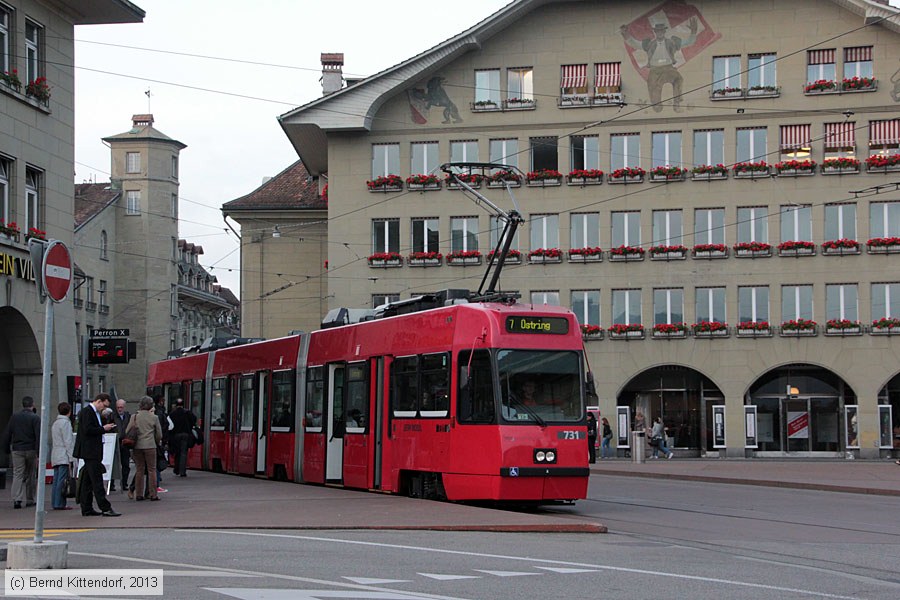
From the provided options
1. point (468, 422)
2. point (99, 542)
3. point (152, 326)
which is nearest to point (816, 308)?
point (468, 422)

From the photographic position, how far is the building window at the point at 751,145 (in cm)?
5184

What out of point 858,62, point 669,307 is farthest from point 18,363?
point 858,62

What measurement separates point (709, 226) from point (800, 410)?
7.96 m

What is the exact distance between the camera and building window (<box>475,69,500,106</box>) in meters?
54.0

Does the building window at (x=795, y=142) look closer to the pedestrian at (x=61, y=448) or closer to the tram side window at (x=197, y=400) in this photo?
the tram side window at (x=197, y=400)

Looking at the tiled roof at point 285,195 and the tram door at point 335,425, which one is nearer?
the tram door at point 335,425

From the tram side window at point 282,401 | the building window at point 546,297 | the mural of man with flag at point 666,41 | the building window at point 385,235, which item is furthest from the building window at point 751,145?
the tram side window at point 282,401

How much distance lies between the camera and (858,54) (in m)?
51.5

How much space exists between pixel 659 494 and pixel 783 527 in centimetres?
767

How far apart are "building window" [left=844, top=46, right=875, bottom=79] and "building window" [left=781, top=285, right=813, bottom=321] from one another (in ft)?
27.5

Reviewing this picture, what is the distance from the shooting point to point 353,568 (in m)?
11.8

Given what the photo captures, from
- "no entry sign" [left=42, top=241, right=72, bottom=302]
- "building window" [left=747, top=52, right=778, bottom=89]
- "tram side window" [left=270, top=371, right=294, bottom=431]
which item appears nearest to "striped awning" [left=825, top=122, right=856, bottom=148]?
"building window" [left=747, top=52, right=778, bottom=89]

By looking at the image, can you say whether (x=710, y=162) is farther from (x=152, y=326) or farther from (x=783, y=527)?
(x=152, y=326)

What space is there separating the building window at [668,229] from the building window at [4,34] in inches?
1224
